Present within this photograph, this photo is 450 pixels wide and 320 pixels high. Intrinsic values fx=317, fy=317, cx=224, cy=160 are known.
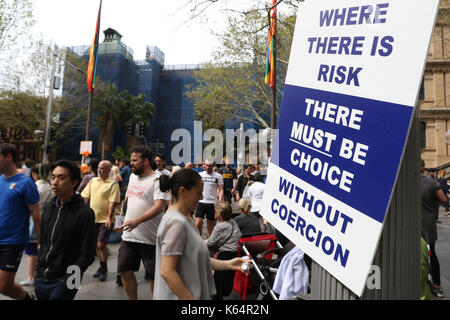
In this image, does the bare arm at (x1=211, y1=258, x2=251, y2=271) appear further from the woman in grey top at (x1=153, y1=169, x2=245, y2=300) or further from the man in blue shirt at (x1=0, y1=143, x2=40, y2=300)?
the man in blue shirt at (x1=0, y1=143, x2=40, y2=300)

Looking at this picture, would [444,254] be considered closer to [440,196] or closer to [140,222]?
[440,196]

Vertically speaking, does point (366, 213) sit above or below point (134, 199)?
above

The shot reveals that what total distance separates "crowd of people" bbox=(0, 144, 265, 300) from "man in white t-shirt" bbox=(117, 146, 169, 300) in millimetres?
11

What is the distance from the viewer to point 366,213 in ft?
4.43

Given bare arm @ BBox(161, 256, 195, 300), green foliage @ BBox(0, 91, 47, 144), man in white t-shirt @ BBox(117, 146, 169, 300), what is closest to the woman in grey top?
bare arm @ BBox(161, 256, 195, 300)

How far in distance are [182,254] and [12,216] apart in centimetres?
229

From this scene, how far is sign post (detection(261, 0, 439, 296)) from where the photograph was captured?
4.24ft

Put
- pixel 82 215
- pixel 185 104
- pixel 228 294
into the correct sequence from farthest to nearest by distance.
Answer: pixel 185 104, pixel 228 294, pixel 82 215

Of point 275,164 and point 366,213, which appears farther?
point 275,164

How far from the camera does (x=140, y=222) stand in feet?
11.1

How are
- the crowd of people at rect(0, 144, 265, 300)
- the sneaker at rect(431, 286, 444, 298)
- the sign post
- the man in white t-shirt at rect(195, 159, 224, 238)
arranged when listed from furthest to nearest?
the man in white t-shirt at rect(195, 159, 224, 238) → the sneaker at rect(431, 286, 444, 298) → the crowd of people at rect(0, 144, 265, 300) → the sign post
